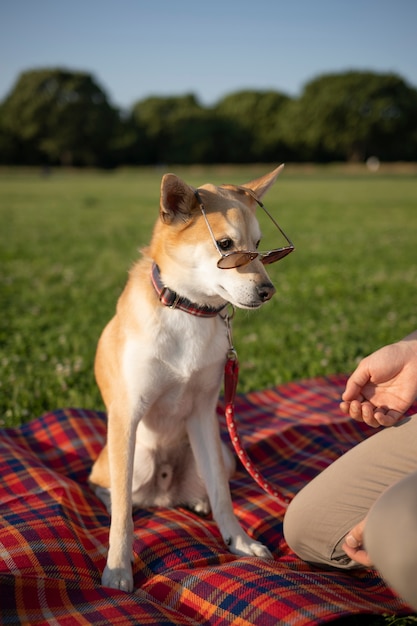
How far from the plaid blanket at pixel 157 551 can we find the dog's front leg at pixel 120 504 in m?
0.10

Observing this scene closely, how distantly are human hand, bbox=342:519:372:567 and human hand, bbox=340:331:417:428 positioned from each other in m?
0.46

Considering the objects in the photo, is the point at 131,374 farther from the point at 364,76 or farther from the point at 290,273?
the point at 364,76

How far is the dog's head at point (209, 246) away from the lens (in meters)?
2.71

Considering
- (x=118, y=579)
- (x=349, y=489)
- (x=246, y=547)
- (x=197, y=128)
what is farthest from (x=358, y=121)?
(x=118, y=579)

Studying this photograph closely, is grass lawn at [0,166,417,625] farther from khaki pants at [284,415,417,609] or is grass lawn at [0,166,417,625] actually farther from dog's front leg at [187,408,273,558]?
dog's front leg at [187,408,273,558]

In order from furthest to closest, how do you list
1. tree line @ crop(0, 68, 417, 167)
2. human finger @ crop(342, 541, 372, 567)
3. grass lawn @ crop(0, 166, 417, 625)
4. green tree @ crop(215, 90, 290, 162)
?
green tree @ crop(215, 90, 290, 162)
tree line @ crop(0, 68, 417, 167)
grass lawn @ crop(0, 166, 417, 625)
human finger @ crop(342, 541, 372, 567)

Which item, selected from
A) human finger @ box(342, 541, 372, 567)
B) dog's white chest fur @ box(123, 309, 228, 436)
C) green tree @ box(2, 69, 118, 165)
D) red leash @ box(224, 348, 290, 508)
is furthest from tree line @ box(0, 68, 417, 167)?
human finger @ box(342, 541, 372, 567)

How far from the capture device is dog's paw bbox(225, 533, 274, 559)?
116 inches

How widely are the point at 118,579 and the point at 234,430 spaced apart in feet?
3.12

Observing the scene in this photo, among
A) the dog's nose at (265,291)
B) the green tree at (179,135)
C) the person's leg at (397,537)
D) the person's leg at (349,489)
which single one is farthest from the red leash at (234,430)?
the green tree at (179,135)

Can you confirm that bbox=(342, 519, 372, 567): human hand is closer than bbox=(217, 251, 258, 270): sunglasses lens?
Yes

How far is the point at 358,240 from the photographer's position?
13.8m

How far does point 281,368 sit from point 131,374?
2.98 m

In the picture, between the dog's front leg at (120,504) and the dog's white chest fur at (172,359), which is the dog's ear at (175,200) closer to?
the dog's white chest fur at (172,359)
